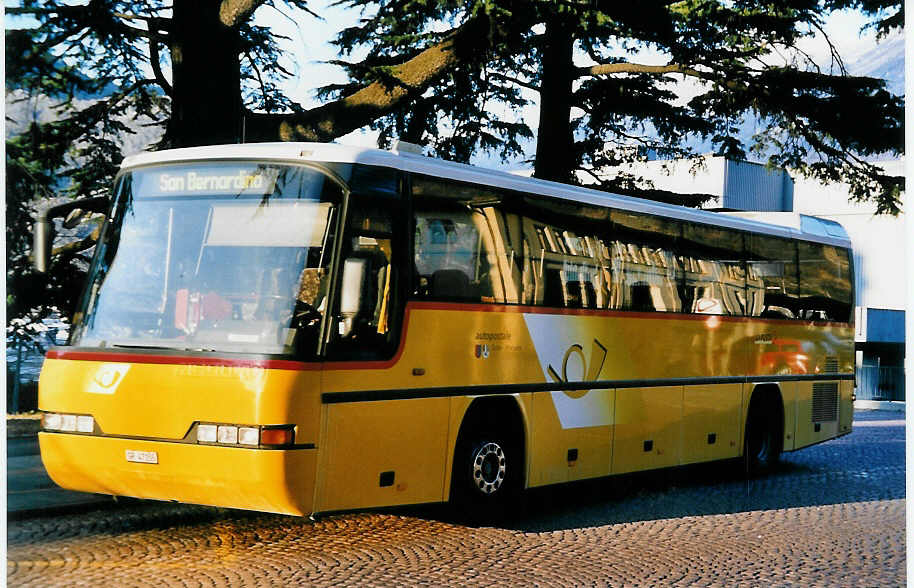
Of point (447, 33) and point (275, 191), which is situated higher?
point (447, 33)

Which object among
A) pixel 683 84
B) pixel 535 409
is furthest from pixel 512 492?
pixel 683 84

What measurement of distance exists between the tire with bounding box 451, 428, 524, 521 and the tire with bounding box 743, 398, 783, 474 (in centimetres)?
506

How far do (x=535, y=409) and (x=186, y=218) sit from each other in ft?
11.9

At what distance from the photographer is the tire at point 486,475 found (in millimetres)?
10148

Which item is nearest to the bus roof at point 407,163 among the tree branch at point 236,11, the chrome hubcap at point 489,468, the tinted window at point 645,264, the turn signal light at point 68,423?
the tinted window at point 645,264

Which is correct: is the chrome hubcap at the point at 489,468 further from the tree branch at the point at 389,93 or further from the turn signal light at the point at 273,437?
the tree branch at the point at 389,93

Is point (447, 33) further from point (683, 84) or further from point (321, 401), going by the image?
point (321, 401)

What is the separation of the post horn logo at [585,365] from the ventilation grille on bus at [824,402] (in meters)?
5.42

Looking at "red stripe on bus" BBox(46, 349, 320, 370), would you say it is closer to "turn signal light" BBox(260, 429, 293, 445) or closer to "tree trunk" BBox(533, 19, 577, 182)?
"turn signal light" BBox(260, 429, 293, 445)

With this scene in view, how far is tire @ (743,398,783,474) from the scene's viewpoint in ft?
49.1

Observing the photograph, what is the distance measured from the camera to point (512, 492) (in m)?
10.7

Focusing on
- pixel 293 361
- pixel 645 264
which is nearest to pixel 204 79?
pixel 645 264

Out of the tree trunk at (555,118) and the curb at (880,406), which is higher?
the tree trunk at (555,118)

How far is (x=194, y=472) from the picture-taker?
27.9 feet
